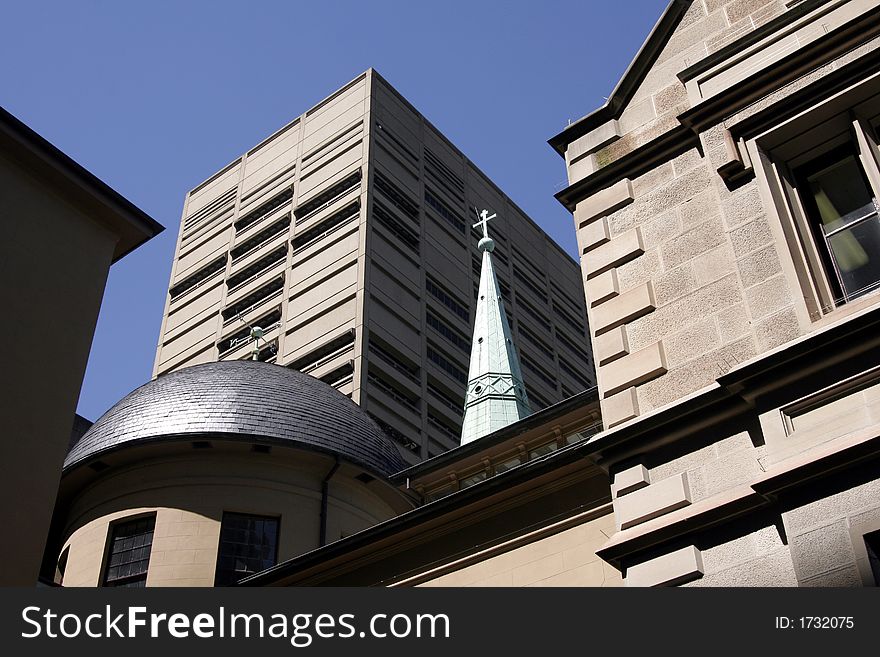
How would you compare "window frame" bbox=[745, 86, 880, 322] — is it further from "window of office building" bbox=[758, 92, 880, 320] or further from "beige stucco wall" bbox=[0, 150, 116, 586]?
"beige stucco wall" bbox=[0, 150, 116, 586]

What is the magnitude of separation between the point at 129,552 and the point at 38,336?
30.3ft

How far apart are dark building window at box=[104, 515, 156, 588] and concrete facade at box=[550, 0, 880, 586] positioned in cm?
1404

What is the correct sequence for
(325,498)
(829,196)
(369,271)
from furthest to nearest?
(369,271) < (325,498) < (829,196)

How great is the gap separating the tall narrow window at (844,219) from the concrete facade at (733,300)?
0.05m

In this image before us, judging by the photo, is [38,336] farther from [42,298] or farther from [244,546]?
[244,546]

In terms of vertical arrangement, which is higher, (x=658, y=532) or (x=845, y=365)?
(x=845, y=365)

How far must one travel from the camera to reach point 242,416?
2616 cm

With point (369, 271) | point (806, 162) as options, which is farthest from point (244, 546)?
point (369, 271)

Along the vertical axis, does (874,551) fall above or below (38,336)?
below

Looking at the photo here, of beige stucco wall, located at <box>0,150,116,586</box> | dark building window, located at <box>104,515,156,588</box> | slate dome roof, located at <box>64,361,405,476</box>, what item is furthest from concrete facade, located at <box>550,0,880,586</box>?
dark building window, located at <box>104,515,156,588</box>
